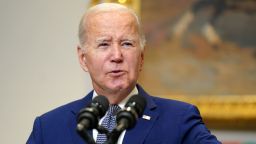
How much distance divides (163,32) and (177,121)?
175cm

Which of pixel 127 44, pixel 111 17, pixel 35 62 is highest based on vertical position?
pixel 111 17

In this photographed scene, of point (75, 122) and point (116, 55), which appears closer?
point (116, 55)

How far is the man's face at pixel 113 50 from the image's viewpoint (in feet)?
8.61

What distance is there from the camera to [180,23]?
14.1 feet

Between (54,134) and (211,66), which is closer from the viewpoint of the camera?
(54,134)

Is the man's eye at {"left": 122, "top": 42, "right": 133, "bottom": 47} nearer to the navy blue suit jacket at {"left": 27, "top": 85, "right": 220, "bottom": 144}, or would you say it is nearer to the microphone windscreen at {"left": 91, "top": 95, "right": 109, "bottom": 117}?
the navy blue suit jacket at {"left": 27, "top": 85, "right": 220, "bottom": 144}

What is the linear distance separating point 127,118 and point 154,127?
2.53 ft

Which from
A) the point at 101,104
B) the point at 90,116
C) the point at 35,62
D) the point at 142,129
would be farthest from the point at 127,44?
the point at 35,62

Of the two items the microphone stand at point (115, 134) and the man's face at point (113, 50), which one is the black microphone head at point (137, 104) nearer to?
the microphone stand at point (115, 134)

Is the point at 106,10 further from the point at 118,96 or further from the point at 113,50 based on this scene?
the point at 118,96

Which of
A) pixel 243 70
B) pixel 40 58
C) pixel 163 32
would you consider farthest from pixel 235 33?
pixel 40 58

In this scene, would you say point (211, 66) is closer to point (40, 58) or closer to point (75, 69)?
point (75, 69)

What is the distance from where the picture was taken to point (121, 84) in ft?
8.60

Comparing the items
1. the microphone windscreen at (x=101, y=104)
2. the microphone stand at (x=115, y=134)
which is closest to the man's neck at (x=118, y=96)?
the microphone windscreen at (x=101, y=104)
